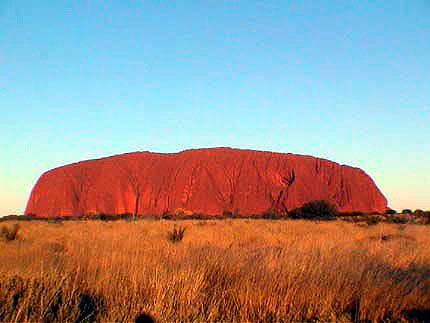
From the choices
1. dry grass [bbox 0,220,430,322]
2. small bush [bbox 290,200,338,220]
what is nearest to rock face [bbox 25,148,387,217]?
small bush [bbox 290,200,338,220]

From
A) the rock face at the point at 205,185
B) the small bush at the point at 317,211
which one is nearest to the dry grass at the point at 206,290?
the small bush at the point at 317,211

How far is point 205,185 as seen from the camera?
57.3 metres

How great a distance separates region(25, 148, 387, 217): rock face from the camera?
55875 millimetres

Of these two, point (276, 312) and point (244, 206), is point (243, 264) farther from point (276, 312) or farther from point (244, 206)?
point (244, 206)

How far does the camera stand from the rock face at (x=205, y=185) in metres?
55.9

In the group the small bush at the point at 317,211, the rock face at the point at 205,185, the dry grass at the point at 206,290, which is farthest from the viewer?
the rock face at the point at 205,185

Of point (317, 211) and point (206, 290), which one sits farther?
point (317, 211)

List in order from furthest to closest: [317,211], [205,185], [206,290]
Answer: [205,185] < [317,211] < [206,290]

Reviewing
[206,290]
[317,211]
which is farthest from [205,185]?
[206,290]

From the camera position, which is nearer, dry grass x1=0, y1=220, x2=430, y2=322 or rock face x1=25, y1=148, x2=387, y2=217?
dry grass x1=0, y1=220, x2=430, y2=322

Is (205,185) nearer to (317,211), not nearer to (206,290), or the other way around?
(317,211)

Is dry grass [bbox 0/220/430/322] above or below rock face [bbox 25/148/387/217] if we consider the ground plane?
below

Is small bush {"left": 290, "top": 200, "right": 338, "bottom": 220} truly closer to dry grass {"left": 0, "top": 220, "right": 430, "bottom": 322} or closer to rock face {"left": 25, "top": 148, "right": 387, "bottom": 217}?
rock face {"left": 25, "top": 148, "right": 387, "bottom": 217}

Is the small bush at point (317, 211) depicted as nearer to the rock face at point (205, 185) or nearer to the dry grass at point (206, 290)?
the rock face at point (205, 185)
